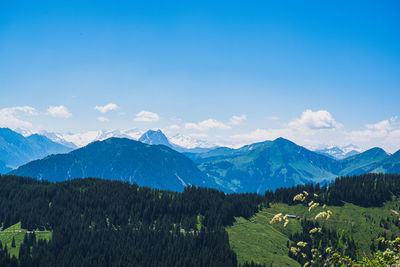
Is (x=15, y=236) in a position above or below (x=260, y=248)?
above

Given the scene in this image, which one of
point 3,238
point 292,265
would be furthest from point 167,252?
point 3,238

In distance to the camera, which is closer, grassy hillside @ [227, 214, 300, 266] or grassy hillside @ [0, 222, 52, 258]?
grassy hillside @ [227, 214, 300, 266]

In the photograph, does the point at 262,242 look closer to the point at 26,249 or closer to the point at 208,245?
the point at 208,245

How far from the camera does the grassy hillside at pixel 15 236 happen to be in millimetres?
166625

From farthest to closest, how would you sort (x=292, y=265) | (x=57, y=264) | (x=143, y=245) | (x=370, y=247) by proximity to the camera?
(x=370, y=247) < (x=143, y=245) < (x=292, y=265) < (x=57, y=264)

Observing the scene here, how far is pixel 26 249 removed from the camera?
6412 inches

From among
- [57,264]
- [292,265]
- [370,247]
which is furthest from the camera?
[370,247]

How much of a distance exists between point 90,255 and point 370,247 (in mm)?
173296

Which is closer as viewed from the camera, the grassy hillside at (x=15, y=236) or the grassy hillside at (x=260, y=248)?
the grassy hillside at (x=260, y=248)

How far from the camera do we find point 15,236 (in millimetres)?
181875

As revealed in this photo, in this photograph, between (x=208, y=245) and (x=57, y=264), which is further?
(x=208, y=245)

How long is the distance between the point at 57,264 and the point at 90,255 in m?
16.6

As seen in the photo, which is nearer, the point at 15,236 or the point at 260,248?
the point at 260,248

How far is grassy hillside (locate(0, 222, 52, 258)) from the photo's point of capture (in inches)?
6560
